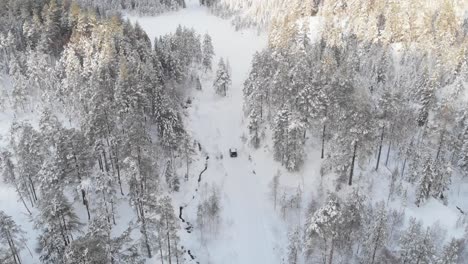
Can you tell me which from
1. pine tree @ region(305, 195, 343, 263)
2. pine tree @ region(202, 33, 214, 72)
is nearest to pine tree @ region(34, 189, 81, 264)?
pine tree @ region(305, 195, 343, 263)

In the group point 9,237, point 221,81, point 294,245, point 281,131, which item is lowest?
point 294,245

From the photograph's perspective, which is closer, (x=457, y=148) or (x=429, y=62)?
(x=457, y=148)

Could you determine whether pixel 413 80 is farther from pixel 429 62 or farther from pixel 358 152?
pixel 358 152

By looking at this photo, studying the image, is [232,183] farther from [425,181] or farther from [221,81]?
[425,181]

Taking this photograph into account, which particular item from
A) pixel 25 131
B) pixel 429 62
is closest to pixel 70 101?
pixel 25 131

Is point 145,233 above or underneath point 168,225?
underneath

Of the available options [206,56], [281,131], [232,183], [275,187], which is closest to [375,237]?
[275,187]

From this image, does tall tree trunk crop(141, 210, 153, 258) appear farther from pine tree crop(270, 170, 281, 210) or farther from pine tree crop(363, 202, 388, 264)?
pine tree crop(363, 202, 388, 264)
